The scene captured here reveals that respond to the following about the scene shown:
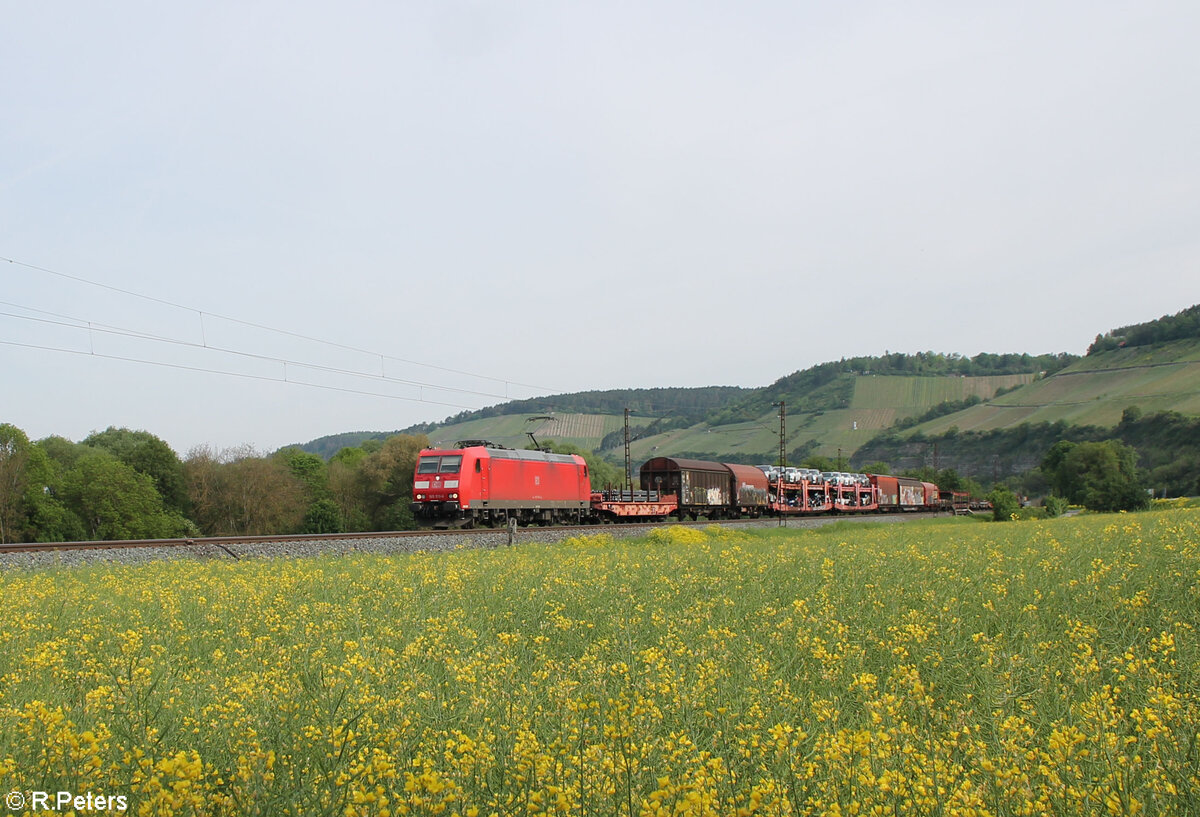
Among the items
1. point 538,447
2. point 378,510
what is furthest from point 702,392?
point 538,447

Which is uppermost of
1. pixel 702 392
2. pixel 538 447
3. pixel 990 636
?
pixel 702 392

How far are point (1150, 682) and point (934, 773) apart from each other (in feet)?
8.87

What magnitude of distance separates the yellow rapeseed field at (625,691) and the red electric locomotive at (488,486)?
17.7 m

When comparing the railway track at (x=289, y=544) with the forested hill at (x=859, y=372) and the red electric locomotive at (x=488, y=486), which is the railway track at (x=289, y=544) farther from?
the forested hill at (x=859, y=372)

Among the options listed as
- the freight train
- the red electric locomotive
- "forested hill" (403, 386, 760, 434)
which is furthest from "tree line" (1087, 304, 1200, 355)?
the red electric locomotive

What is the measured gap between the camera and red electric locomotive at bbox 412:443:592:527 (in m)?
29.8

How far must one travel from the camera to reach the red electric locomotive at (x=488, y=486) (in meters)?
29.8

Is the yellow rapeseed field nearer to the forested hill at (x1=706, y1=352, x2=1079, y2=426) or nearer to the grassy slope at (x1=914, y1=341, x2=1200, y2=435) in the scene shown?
the grassy slope at (x1=914, y1=341, x2=1200, y2=435)

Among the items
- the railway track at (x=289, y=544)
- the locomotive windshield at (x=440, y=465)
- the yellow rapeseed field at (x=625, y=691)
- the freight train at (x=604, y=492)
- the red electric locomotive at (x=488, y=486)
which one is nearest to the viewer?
the yellow rapeseed field at (x=625, y=691)

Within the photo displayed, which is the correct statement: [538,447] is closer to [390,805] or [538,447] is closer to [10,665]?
[10,665]

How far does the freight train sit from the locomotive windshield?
0.12 ft

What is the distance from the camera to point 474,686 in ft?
17.0

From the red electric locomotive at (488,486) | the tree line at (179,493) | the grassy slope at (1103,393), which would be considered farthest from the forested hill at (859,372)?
the red electric locomotive at (488,486)

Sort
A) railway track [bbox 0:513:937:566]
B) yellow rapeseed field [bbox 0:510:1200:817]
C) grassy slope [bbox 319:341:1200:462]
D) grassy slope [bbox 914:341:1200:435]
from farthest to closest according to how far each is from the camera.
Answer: grassy slope [bbox 319:341:1200:462]
grassy slope [bbox 914:341:1200:435]
railway track [bbox 0:513:937:566]
yellow rapeseed field [bbox 0:510:1200:817]
